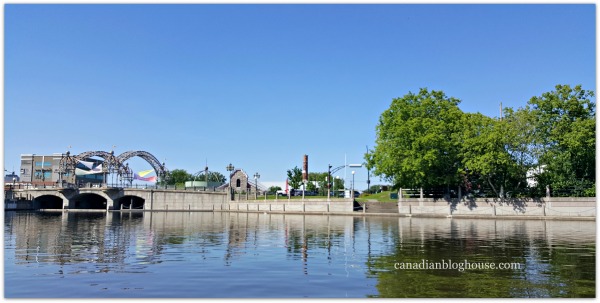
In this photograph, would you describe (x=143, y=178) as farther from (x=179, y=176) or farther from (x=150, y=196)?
(x=179, y=176)

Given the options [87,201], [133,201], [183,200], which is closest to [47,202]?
[87,201]

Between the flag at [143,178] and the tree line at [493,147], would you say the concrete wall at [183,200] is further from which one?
the tree line at [493,147]

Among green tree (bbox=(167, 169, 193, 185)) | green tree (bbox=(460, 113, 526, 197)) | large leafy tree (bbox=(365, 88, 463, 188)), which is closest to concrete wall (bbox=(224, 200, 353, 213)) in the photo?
large leafy tree (bbox=(365, 88, 463, 188))

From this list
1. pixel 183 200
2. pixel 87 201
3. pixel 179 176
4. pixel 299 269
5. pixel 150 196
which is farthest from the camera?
pixel 179 176

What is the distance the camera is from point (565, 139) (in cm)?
5597

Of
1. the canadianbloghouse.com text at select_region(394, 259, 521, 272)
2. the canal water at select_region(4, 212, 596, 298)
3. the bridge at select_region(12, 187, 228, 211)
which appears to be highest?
the bridge at select_region(12, 187, 228, 211)

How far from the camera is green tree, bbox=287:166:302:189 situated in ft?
420

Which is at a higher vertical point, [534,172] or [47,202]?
[534,172]

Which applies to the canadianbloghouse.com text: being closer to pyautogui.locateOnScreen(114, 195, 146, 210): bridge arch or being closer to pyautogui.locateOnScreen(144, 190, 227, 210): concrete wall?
pyautogui.locateOnScreen(144, 190, 227, 210): concrete wall

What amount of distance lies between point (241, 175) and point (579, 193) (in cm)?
8026

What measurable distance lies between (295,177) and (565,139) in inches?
3164

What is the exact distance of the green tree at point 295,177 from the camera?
128125 millimetres

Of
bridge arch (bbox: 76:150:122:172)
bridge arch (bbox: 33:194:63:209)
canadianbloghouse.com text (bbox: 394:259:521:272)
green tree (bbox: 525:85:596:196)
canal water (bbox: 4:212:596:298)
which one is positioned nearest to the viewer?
canal water (bbox: 4:212:596:298)

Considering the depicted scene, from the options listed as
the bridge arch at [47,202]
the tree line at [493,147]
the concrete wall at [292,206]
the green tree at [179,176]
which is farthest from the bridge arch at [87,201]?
the tree line at [493,147]
